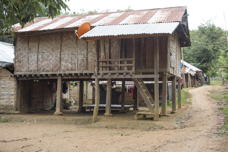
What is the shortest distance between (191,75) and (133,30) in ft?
82.4

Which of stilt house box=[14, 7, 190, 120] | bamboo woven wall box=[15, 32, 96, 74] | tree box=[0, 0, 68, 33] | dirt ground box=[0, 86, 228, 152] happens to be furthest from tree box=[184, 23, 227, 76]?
tree box=[0, 0, 68, 33]

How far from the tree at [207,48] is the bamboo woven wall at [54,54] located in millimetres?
24932

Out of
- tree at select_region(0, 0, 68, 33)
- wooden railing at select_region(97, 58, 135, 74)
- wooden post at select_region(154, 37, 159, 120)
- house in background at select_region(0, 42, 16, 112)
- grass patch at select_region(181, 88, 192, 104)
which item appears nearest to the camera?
tree at select_region(0, 0, 68, 33)

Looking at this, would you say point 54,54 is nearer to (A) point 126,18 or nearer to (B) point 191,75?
(A) point 126,18

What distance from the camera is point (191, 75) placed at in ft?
117

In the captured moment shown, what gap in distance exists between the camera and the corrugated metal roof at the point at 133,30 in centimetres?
1168

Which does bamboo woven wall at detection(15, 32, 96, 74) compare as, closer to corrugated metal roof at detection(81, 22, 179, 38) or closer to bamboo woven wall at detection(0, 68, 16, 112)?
bamboo woven wall at detection(0, 68, 16, 112)

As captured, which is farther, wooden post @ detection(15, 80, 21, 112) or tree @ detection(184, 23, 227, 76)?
tree @ detection(184, 23, 227, 76)

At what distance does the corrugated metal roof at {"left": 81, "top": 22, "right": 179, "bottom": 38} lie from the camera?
38.3 feet

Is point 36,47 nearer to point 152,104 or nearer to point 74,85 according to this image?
point 152,104

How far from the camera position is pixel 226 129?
32.2 ft

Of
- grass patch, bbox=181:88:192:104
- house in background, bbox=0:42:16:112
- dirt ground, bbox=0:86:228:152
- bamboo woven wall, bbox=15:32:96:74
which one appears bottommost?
dirt ground, bbox=0:86:228:152

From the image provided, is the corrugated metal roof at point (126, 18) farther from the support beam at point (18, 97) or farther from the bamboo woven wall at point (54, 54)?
the support beam at point (18, 97)

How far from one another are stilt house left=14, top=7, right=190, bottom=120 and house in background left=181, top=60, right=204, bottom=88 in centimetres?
1631
